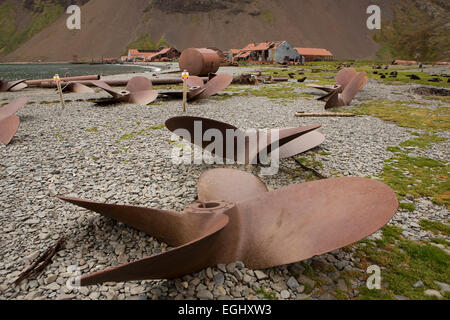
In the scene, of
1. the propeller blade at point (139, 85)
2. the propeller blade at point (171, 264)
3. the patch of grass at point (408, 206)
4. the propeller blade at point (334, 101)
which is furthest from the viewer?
the propeller blade at point (139, 85)

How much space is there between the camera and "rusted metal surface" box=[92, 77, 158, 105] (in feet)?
37.2

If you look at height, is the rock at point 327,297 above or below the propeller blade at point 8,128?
below

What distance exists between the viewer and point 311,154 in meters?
5.89

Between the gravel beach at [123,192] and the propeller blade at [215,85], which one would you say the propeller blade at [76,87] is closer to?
the gravel beach at [123,192]

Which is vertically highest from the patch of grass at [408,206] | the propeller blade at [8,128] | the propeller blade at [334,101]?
the propeller blade at [334,101]

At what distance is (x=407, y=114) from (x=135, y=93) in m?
11.5

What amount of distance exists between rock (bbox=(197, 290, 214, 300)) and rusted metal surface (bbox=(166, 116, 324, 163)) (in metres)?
2.45

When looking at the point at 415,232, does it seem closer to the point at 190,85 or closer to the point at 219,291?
the point at 219,291

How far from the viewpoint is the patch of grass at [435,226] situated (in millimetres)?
3285

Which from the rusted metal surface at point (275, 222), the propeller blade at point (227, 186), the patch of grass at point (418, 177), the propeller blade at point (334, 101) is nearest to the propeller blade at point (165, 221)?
the rusted metal surface at point (275, 222)

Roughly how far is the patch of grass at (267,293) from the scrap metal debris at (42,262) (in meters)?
2.24

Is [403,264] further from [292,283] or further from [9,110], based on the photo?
[9,110]

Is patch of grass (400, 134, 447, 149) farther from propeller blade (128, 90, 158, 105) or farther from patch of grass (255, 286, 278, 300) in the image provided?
propeller blade (128, 90, 158, 105)

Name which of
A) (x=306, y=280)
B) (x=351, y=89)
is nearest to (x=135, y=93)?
(x=351, y=89)
